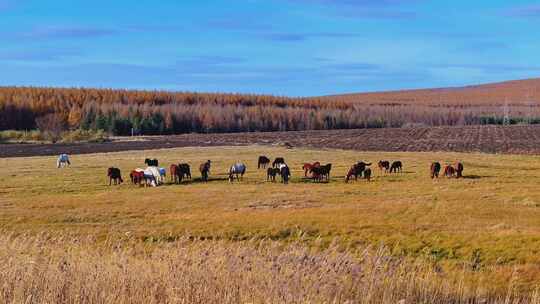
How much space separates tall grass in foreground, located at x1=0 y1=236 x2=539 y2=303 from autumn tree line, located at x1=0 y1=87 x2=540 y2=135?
106487 mm

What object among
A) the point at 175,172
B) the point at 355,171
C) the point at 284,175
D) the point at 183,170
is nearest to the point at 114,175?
the point at 175,172

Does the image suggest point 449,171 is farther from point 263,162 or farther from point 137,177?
point 137,177

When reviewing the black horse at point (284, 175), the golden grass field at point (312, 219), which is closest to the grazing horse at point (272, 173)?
the black horse at point (284, 175)

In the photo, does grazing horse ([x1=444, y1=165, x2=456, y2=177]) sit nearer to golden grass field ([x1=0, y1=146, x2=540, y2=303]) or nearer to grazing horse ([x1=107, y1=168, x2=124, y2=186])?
golden grass field ([x1=0, y1=146, x2=540, y2=303])

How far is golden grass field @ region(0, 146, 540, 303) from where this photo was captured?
12.8 meters

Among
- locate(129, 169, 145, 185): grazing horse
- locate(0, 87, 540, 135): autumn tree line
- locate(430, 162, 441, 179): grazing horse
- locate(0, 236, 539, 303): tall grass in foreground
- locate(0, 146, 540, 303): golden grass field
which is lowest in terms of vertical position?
locate(0, 146, 540, 303): golden grass field

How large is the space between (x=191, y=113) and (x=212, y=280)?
13803 centimetres

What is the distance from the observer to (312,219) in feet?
79.6

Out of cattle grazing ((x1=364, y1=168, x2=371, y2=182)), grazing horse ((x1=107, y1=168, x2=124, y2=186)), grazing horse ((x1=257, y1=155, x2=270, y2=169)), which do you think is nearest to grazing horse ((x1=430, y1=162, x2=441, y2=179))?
cattle grazing ((x1=364, y1=168, x2=371, y2=182))

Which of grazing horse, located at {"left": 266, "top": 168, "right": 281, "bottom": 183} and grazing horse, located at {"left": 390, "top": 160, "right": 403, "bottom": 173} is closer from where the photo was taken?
grazing horse, located at {"left": 266, "top": 168, "right": 281, "bottom": 183}

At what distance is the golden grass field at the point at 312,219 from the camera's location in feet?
42.0

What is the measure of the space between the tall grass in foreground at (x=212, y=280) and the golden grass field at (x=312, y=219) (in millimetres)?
78

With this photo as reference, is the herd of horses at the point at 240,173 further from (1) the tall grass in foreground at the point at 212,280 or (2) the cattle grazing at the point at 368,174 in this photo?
(1) the tall grass in foreground at the point at 212,280

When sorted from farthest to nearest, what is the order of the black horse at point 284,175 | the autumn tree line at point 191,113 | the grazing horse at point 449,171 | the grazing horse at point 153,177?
the autumn tree line at point 191,113, the grazing horse at point 449,171, the grazing horse at point 153,177, the black horse at point 284,175
